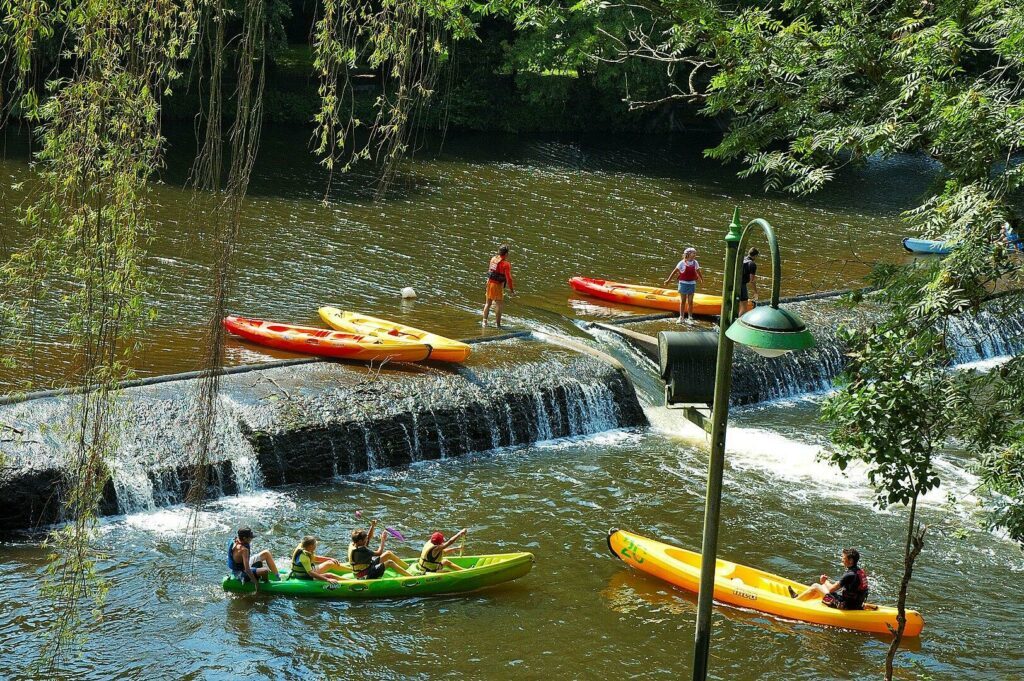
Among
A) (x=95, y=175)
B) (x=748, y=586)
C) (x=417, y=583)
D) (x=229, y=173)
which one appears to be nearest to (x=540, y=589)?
(x=417, y=583)

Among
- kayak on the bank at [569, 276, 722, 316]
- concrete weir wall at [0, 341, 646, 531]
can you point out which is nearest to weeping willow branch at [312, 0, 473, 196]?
concrete weir wall at [0, 341, 646, 531]

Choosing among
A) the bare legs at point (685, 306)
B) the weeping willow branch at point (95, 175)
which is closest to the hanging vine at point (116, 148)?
the weeping willow branch at point (95, 175)

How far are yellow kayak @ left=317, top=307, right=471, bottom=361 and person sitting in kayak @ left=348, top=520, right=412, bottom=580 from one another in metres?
4.65

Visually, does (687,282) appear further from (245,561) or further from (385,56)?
(385,56)

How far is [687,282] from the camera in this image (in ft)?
62.3

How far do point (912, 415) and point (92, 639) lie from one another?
7.24 m

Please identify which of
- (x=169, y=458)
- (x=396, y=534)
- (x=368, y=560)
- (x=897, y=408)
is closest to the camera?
(x=897, y=408)

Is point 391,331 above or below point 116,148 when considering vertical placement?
below

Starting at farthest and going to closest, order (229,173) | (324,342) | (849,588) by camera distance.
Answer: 1. (324,342)
2. (849,588)
3. (229,173)

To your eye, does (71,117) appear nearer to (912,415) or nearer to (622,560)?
(912,415)

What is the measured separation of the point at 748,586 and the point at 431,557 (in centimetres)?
329

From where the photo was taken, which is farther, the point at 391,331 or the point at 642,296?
the point at 642,296

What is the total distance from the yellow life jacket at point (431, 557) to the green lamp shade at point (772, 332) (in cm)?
617

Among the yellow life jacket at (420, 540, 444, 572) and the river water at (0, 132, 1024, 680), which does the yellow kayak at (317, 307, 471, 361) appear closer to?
the river water at (0, 132, 1024, 680)
